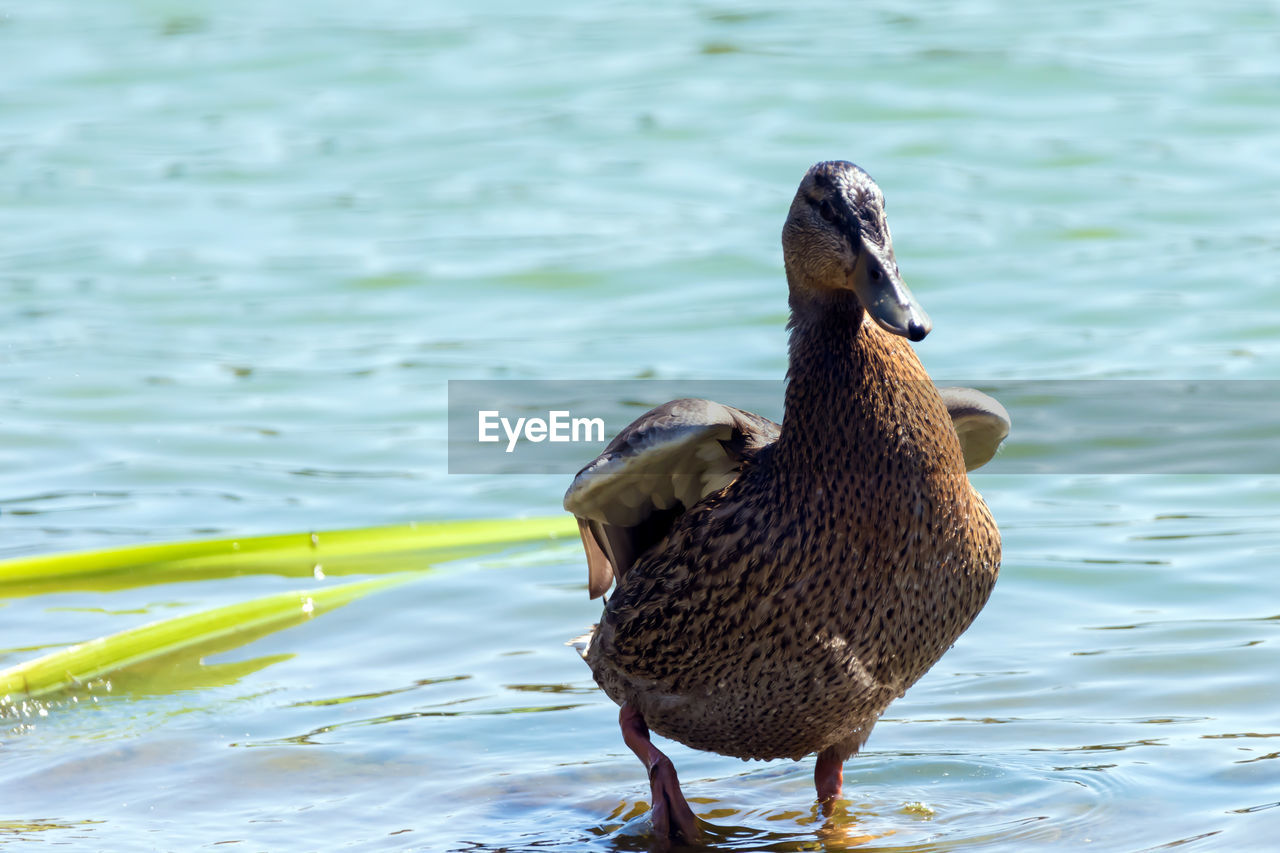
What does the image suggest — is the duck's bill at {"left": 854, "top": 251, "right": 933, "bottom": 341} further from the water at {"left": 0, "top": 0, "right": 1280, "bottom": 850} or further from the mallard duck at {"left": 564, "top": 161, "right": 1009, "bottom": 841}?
the water at {"left": 0, "top": 0, "right": 1280, "bottom": 850}

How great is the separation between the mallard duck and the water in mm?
413

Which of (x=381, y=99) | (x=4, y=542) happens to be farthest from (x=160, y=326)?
(x=381, y=99)

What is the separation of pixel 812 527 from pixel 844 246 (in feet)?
2.28

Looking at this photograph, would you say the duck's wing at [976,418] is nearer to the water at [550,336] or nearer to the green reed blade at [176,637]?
the water at [550,336]

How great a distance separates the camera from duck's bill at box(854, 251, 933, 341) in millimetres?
4000

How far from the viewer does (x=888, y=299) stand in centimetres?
413

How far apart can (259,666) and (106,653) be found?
55 centimetres

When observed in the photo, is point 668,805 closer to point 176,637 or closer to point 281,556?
point 176,637

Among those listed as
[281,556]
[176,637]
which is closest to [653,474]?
[176,637]

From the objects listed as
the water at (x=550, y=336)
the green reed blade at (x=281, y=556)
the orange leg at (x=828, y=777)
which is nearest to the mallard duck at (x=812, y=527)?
the orange leg at (x=828, y=777)

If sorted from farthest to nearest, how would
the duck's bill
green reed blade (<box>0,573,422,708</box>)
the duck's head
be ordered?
green reed blade (<box>0,573,422,708</box>), the duck's head, the duck's bill

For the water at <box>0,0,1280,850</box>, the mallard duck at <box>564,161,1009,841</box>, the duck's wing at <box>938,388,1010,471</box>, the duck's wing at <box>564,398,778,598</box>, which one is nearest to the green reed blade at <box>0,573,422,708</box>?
the water at <box>0,0,1280,850</box>

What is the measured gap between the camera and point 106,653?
19.2 ft

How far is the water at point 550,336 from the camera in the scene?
510 centimetres
